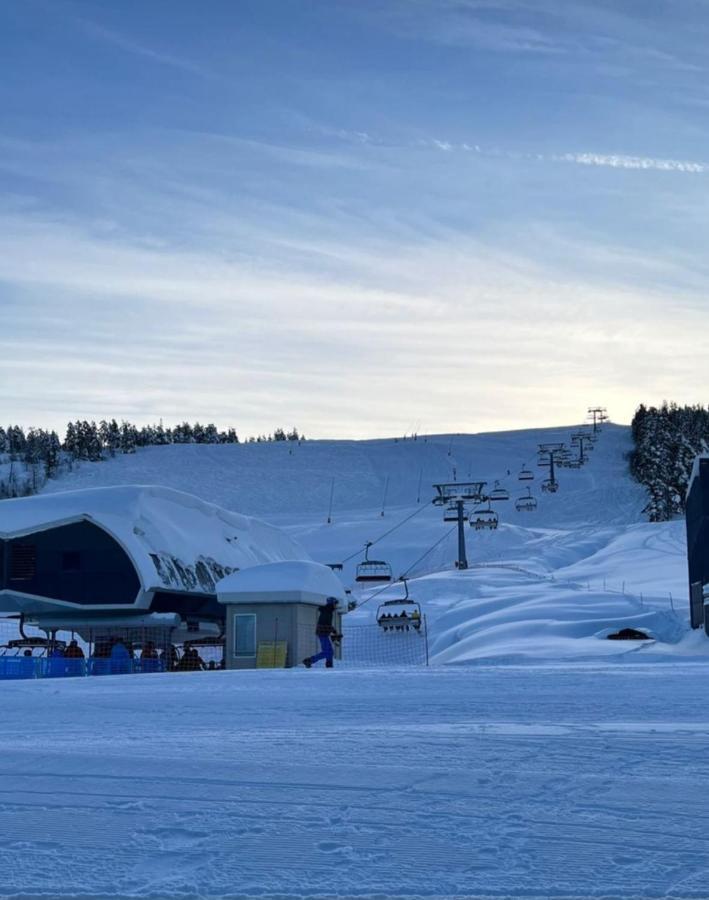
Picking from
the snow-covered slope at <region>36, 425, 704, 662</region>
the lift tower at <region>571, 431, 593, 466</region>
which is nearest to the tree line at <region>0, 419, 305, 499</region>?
the snow-covered slope at <region>36, 425, 704, 662</region>

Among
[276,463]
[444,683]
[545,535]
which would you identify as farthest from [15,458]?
[444,683]

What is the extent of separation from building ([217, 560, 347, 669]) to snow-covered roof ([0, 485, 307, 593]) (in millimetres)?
6902

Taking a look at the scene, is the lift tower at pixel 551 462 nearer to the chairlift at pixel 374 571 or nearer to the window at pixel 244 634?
the chairlift at pixel 374 571

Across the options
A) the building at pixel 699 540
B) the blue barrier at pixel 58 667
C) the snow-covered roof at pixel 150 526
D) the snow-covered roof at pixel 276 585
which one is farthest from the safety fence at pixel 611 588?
the blue barrier at pixel 58 667

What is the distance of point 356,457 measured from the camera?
449 ft

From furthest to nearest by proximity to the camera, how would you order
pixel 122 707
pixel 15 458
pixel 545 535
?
pixel 15 458 < pixel 545 535 < pixel 122 707

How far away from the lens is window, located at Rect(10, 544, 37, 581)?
35928mm

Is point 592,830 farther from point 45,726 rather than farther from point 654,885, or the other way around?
point 45,726

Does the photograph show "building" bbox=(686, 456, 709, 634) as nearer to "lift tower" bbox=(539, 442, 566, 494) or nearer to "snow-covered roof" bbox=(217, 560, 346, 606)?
"snow-covered roof" bbox=(217, 560, 346, 606)

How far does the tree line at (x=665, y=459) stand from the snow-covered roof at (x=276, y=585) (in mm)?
62162

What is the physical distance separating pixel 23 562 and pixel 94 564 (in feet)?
7.40

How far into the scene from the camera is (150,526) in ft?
122

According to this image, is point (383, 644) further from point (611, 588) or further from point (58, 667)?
point (58, 667)

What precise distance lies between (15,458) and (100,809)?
499 ft
